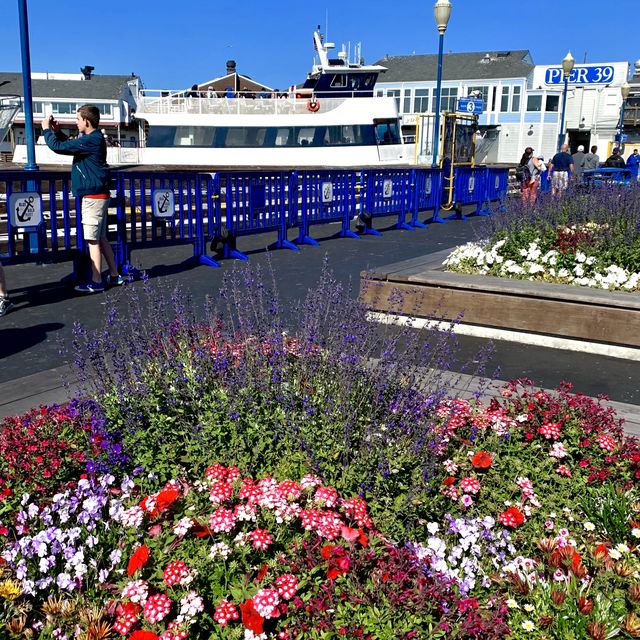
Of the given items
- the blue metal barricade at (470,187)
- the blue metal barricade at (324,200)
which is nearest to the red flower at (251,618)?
the blue metal barricade at (324,200)

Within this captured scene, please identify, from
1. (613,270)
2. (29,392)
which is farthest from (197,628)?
Answer: (613,270)

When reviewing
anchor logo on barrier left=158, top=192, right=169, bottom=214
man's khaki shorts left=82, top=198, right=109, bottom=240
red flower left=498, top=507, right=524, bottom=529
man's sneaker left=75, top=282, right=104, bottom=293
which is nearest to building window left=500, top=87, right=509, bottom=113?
anchor logo on barrier left=158, top=192, right=169, bottom=214

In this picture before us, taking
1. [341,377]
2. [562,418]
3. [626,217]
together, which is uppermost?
[626,217]

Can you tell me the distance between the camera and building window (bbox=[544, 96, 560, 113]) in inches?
2753

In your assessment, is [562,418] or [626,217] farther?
[626,217]

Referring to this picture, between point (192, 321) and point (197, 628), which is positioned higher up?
point (192, 321)

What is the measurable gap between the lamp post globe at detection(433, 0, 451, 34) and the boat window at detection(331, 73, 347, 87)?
17645mm

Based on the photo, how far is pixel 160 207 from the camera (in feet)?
35.5

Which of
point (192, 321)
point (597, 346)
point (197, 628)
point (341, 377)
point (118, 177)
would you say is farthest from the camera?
point (118, 177)

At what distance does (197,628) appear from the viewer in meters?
2.45

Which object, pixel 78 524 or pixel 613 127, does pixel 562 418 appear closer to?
pixel 78 524

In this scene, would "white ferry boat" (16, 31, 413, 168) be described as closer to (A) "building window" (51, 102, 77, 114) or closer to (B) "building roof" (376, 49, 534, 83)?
(B) "building roof" (376, 49, 534, 83)

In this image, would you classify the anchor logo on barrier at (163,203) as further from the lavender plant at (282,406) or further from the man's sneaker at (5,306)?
the lavender plant at (282,406)

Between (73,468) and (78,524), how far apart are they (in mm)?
531
